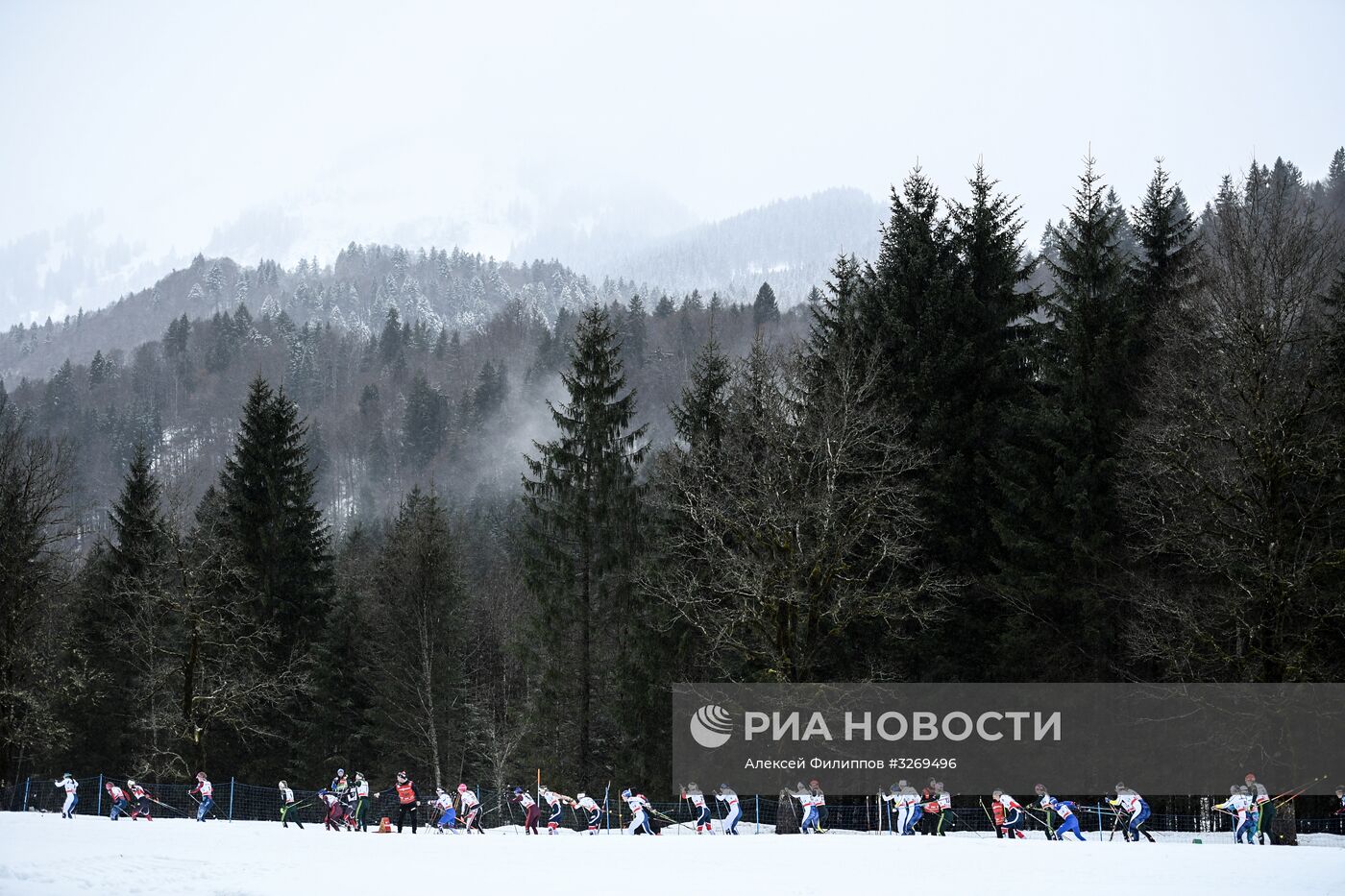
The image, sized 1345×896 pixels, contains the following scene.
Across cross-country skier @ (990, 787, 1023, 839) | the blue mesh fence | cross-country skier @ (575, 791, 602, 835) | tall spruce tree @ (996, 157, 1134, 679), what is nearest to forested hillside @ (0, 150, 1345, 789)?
tall spruce tree @ (996, 157, 1134, 679)

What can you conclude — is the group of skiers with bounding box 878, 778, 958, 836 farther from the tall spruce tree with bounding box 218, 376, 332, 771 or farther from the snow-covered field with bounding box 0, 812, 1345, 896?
the tall spruce tree with bounding box 218, 376, 332, 771

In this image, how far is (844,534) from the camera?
26531 millimetres

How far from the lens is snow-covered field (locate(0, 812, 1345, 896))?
14.3 meters

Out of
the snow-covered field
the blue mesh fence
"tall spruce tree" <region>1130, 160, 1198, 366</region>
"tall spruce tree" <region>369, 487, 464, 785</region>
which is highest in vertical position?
"tall spruce tree" <region>1130, 160, 1198, 366</region>

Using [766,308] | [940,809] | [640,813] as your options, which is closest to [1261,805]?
[940,809]

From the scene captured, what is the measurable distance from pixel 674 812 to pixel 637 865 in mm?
14877

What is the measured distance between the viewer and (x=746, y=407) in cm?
2906

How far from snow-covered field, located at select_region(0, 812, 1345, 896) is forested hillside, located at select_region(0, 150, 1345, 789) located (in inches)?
290

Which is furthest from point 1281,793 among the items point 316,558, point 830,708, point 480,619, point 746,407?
point 480,619

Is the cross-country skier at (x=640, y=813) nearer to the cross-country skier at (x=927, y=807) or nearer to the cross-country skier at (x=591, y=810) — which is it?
the cross-country skier at (x=591, y=810)

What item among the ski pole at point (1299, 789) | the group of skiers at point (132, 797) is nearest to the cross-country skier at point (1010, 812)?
the ski pole at point (1299, 789)

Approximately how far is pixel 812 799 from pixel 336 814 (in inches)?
460

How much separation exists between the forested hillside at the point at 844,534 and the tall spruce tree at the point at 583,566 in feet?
0.34

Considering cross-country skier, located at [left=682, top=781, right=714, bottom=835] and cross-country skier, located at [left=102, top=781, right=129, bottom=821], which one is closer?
cross-country skier, located at [left=682, top=781, right=714, bottom=835]
